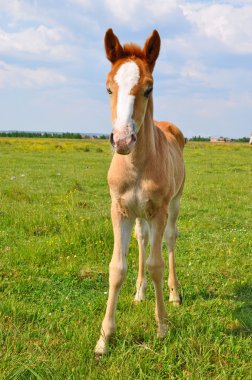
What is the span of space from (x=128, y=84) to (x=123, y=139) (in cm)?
55

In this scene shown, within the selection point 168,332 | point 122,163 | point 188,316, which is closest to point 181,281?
point 188,316

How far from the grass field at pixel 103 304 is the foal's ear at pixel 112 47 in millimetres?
2508

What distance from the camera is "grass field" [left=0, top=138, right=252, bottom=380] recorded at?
3355mm

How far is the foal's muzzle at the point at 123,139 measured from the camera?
3084mm

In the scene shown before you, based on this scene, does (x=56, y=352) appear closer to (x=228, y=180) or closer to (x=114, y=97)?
(x=114, y=97)

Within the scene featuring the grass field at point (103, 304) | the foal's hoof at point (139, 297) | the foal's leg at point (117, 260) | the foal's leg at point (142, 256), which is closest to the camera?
the grass field at point (103, 304)

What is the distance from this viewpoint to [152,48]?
377 cm

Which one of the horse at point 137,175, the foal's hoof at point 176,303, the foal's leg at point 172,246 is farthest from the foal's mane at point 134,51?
the foal's hoof at point 176,303

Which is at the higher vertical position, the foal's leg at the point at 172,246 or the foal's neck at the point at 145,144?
the foal's neck at the point at 145,144

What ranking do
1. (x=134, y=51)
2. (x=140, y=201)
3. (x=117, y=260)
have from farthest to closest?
(x=117, y=260) < (x=140, y=201) < (x=134, y=51)

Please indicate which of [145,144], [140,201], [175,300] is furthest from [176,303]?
[145,144]

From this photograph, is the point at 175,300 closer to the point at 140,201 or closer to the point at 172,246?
the point at 172,246

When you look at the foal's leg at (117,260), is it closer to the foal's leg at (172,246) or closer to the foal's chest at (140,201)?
the foal's chest at (140,201)

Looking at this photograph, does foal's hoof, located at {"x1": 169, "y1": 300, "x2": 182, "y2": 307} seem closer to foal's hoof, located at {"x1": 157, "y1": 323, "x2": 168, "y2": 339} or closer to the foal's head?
foal's hoof, located at {"x1": 157, "y1": 323, "x2": 168, "y2": 339}
